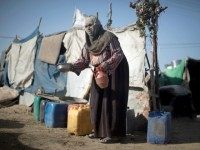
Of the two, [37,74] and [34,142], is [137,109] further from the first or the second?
[37,74]

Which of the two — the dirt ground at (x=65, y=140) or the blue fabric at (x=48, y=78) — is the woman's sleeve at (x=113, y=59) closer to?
the dirt ground at (x=65, y=140)

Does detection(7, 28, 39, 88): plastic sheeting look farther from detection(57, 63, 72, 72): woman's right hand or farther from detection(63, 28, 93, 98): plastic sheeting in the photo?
detection(57, 63, 72, 72): woman's right hand

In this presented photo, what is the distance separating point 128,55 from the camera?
7.70 metres

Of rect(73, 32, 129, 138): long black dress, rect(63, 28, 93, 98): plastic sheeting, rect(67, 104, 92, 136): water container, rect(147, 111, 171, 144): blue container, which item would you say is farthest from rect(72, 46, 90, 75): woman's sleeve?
rect(63, 28, 93, 98): plastic sheeting

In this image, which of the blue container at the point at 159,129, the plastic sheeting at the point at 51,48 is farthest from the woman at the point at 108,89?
the plastic sheeting at the point at 51,48

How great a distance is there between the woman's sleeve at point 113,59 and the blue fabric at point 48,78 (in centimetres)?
455

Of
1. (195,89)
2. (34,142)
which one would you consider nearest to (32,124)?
(34,142)

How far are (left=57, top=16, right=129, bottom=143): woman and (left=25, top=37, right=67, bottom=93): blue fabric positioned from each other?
4226mm

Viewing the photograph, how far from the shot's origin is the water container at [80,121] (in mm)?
6449

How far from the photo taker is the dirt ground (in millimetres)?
5285

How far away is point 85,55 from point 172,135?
93.4 inches

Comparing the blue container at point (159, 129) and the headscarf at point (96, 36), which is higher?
the headscarf at point (96, 36)

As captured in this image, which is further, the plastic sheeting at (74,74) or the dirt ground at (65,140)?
the plastic sheeting at (74,74)

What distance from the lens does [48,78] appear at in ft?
35.3
